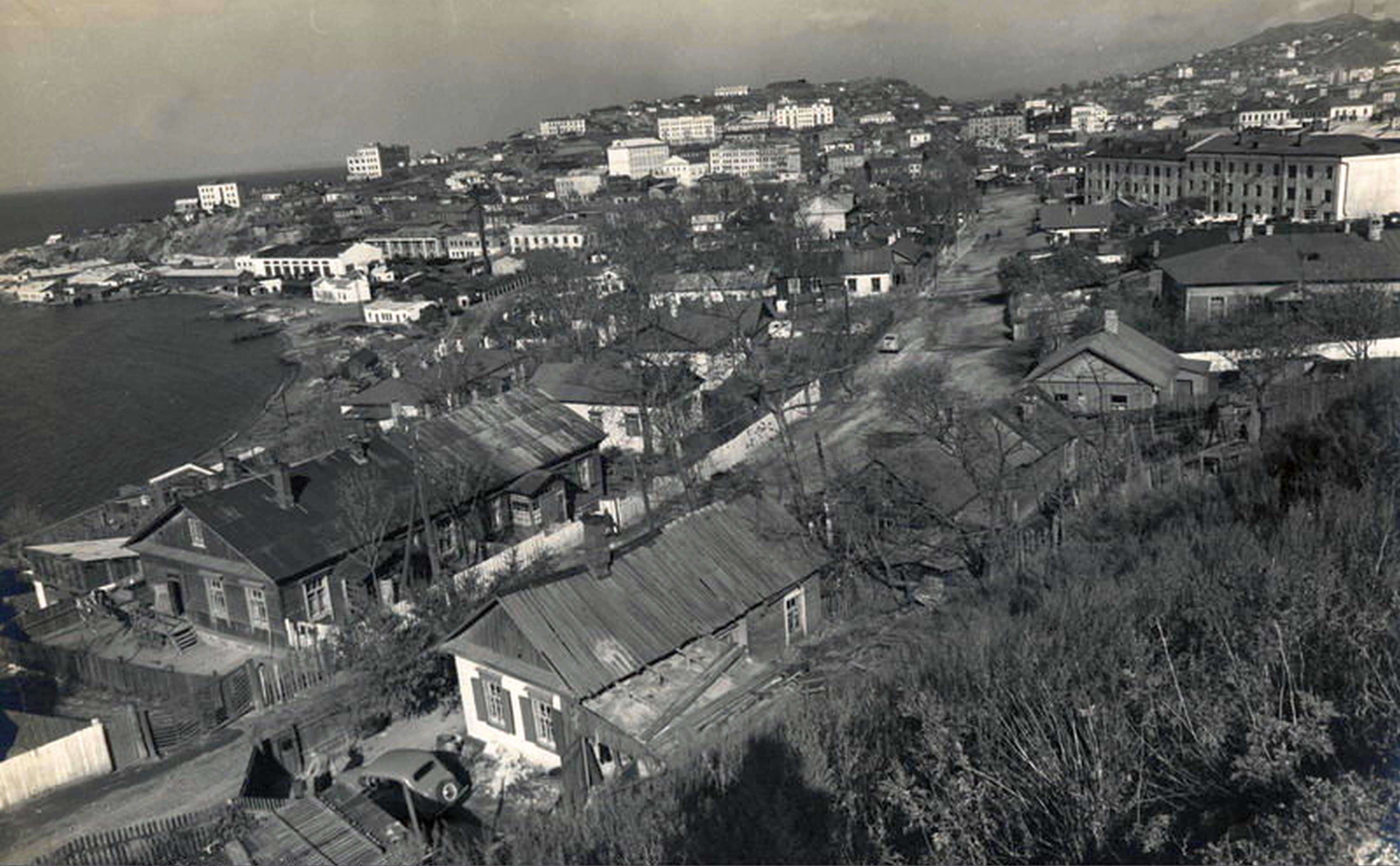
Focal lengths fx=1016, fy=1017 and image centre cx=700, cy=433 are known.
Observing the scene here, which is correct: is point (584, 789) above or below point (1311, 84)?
below

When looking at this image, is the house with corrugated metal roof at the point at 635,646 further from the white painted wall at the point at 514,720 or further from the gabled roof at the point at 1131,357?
the gabled roof at the point at 1131,357

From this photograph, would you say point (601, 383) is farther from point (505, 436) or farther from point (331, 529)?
point (331, 529)

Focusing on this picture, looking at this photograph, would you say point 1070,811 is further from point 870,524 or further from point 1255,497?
point 870,524

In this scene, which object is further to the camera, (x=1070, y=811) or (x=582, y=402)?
(x=582, y=402)

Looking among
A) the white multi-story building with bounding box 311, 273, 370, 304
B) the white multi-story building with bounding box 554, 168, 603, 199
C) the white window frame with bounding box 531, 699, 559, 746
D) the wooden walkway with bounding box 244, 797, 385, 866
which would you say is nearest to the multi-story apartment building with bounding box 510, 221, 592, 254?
the white multi-story building with bounding box 311, 273, 370, 304

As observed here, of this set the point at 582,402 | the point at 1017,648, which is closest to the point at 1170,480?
the point at 1017,648

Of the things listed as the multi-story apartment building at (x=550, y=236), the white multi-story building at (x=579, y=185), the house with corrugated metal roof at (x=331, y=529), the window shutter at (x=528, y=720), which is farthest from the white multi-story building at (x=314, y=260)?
the window shutter at (x=528, y=720)
